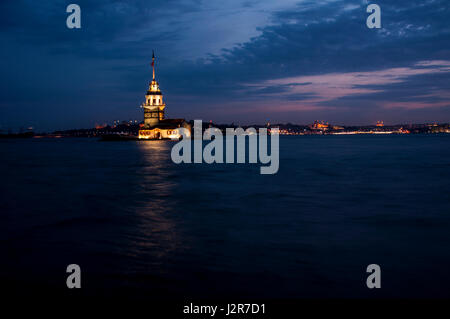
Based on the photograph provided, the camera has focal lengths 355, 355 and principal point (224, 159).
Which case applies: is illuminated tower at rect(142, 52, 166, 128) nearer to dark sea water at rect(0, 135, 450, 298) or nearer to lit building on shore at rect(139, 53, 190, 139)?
lit building on shore at rect(139, 53, 190, 139)

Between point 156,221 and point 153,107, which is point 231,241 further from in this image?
point 153,107

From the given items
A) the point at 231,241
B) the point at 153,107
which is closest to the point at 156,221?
the point at 231,241

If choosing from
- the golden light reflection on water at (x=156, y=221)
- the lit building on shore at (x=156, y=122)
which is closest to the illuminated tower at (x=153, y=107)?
the lit building on shore at (x=156, y=122)

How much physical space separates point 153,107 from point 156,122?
18.2 ft

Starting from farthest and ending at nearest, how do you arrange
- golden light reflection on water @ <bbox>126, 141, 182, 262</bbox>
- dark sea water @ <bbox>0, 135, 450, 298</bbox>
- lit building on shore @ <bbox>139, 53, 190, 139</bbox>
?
lit building on shore @ <bbox>139, 53, 190, 139</bbox> < golden light reflection on water @ <bbox>126, 141, 182, 262</bbox> < dark sea water @ <bbox>0, 135, 450, 298</bbox>

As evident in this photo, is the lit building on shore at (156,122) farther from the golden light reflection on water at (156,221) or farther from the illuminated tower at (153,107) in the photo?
the golden light reflection on water at (156,221)

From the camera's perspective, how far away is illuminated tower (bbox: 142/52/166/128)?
128m

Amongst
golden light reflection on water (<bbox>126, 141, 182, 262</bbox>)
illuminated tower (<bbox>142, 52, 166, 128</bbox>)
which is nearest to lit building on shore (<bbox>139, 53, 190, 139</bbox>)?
illuminated tower (<bbox>142, 52, 166, 128</bbox>)

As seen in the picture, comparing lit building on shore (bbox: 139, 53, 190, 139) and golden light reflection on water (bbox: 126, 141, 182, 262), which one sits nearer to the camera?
golden light reflection on water (bbox: 126, 141, 182, 262)

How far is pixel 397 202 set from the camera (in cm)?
1705

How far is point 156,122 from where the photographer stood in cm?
12900

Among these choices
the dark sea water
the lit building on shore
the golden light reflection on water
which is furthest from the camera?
the lit building on shore

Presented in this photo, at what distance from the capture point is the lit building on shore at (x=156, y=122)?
126625 mm
